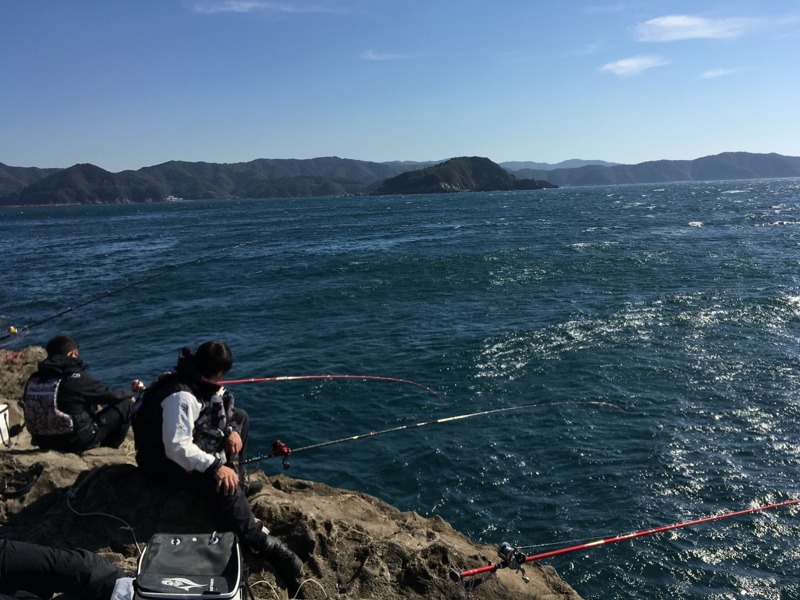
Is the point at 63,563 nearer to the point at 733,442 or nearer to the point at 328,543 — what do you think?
the point at 328,543

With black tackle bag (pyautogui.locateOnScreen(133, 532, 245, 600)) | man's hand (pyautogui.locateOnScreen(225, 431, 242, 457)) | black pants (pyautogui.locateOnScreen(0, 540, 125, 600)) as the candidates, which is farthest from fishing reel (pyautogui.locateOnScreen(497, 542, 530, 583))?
black pants (pyautogui.locateOnScreen(0, 540, 125, 600))

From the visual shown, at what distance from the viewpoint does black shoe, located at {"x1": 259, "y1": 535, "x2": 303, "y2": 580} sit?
504cm

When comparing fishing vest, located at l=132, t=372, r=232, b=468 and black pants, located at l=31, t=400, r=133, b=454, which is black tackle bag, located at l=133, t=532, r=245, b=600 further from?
black pants, located at l=31, t=400, r=133, b=454

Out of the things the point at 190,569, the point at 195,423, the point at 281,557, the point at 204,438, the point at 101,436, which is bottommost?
the point at 281,557

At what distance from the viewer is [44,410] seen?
6.39 m

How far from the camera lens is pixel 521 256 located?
1387 inches

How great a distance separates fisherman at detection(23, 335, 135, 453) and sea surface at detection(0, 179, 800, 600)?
4.42 metres

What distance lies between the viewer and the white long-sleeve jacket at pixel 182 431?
4.75 meters

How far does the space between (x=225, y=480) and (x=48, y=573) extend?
4.35 feet

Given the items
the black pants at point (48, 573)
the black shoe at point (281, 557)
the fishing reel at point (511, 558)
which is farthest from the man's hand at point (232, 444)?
the fishing reel at point (511, 558)

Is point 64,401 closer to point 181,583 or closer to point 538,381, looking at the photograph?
point 181,583

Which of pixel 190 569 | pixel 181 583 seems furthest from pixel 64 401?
pixel 181 583

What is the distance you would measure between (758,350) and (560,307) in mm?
6924

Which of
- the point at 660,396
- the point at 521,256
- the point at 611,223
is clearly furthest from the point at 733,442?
the point at 611,223
